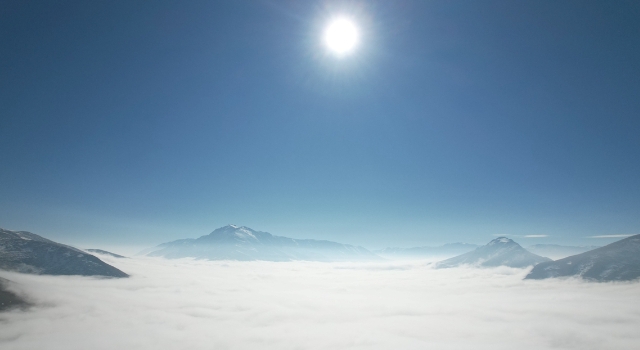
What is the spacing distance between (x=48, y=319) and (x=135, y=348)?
273 ft

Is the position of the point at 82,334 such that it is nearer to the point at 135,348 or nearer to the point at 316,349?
the point at 135,348

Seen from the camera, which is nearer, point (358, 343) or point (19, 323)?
point (19, 323)

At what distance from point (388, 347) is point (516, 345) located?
9885 cm

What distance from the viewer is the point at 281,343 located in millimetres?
191750

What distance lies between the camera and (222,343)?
19212cm

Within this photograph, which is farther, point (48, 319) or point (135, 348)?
point (48, 319)

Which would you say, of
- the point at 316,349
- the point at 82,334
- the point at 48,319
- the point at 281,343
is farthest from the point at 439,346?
the point at 48,319

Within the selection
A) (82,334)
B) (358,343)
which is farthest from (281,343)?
(82,334)

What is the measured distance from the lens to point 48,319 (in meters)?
198

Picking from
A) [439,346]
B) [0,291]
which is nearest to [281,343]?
[439,346]

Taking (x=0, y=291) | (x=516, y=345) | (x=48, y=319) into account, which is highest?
(x=0, y=291)

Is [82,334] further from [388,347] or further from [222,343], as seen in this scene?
[388,347]

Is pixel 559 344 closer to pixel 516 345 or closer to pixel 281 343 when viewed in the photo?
pixel 516 345

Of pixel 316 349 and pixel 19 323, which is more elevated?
pixel 19 323
